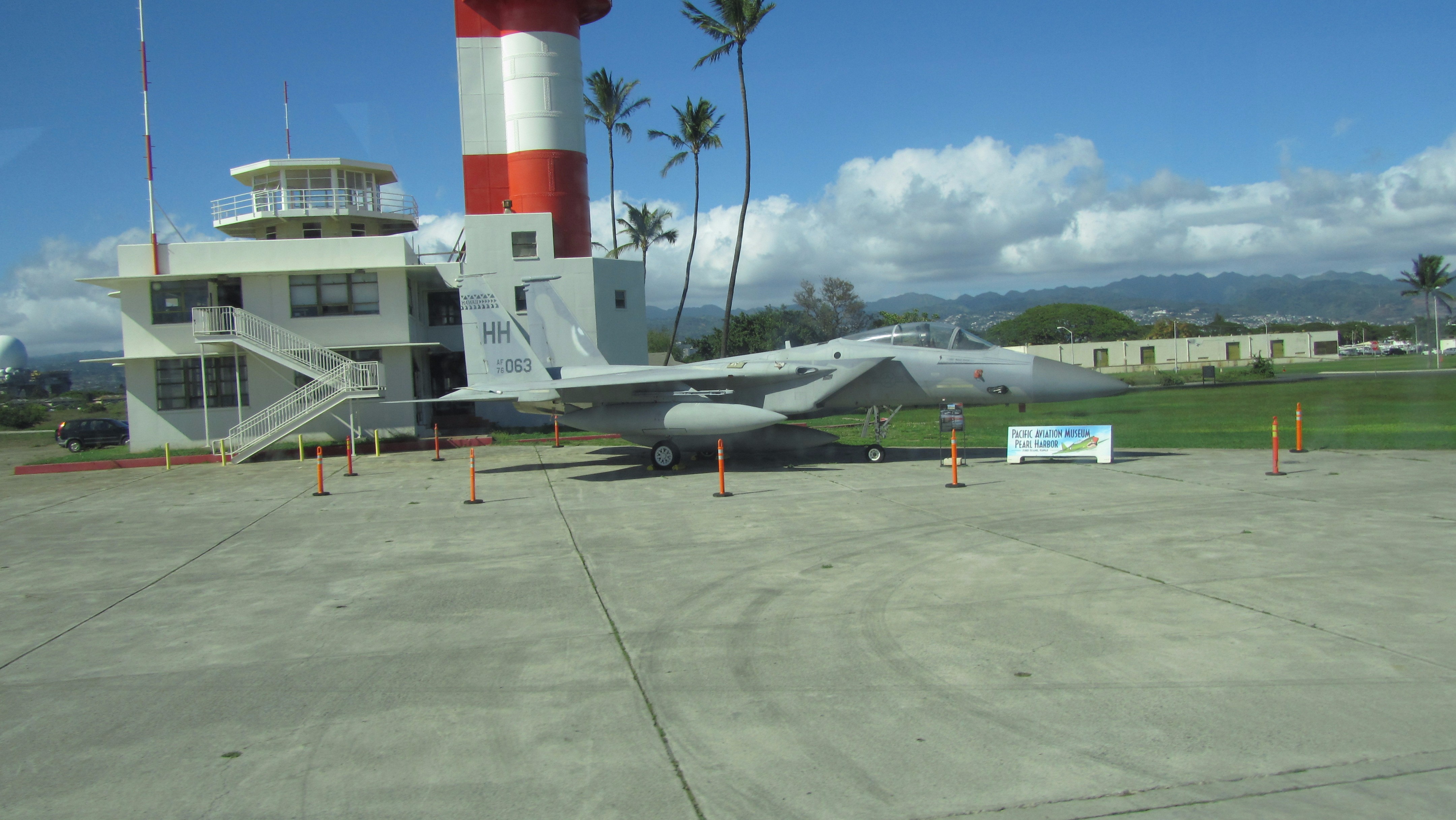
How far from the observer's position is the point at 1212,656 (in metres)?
5.56

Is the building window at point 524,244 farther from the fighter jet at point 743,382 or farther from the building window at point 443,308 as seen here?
the fighter jet at point 743,382

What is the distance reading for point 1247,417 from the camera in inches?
934

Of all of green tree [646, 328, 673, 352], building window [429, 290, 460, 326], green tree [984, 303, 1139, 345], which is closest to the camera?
building window [429, 290, 460, 326]

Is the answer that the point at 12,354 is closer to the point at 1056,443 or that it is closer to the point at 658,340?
the point at 658,340

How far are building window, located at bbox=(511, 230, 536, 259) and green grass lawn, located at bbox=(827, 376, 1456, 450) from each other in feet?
37.0

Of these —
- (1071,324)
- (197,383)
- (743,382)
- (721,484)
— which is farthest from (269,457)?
(1071,324)

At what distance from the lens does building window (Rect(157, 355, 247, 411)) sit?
26.3 metres

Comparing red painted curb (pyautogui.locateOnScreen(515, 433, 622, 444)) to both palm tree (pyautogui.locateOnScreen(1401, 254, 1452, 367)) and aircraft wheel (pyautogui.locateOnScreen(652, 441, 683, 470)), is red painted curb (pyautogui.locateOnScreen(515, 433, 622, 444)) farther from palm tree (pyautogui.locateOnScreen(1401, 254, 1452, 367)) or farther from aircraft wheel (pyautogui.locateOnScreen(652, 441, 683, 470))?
palm tree (pyautogui.locateOnScreen(1401, 254, 1452, 367))

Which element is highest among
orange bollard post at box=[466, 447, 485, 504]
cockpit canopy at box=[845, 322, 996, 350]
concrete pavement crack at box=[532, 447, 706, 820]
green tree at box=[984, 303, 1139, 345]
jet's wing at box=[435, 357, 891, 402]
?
green tree at box=[984, 303, 1139, 345]

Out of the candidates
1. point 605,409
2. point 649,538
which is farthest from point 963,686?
point 605,409

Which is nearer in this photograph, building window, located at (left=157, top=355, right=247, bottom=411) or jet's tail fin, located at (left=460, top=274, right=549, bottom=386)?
jet's tail fin, located at (left=460, top=274, right=549, bottom=386)

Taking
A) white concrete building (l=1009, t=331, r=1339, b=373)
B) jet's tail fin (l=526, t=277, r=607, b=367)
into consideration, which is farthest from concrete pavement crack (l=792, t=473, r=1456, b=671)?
white concrete building (l=1009, t=331, r=1339, b=373)

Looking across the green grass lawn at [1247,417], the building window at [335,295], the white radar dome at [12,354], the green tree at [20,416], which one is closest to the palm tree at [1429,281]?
the green grass lawn at [1247,417]

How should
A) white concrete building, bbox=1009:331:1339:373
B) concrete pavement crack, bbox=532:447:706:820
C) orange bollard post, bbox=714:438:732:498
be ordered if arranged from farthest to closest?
white concrete building, bbox=1009:331:1339:373
orange bollard post, bbox=714:438:732:498
concrete pavement crack, bbox=532:447:706:820
